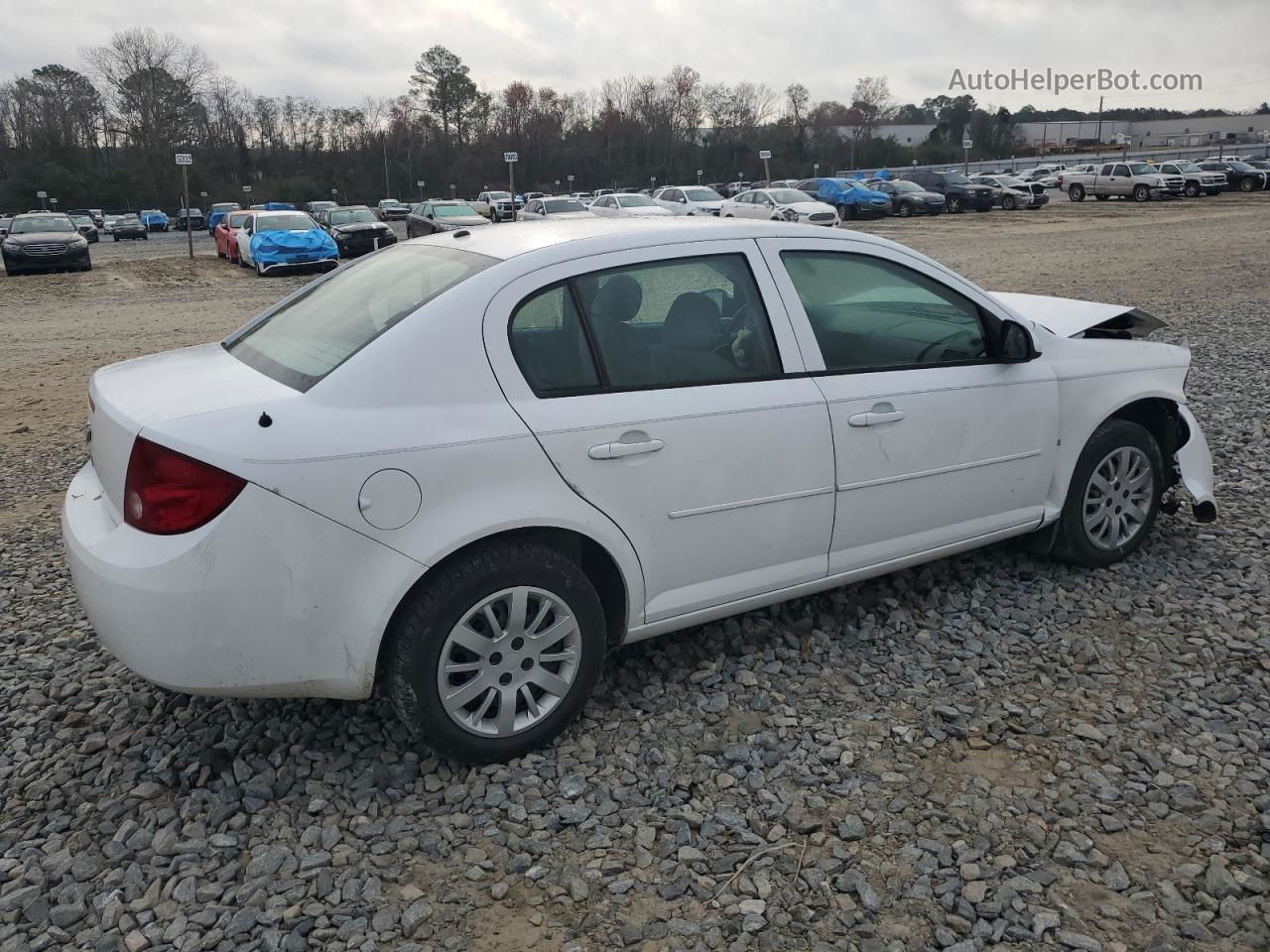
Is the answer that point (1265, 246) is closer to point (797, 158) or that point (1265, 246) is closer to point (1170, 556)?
point (1170, 556)

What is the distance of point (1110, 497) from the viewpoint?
4.53 m

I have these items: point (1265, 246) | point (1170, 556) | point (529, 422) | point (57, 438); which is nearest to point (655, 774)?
point (529, 422)

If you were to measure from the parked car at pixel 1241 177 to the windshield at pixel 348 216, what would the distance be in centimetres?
3663

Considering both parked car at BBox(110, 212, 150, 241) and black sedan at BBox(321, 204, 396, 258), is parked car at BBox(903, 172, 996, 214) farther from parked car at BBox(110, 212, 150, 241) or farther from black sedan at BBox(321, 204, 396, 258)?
parked car at BBox(110, 212, 150, 241)

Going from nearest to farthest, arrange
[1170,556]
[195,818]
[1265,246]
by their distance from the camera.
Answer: [195,818] < [1170,556] < [1265,246]

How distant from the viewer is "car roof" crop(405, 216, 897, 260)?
3.40 metres

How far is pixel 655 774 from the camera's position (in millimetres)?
3174

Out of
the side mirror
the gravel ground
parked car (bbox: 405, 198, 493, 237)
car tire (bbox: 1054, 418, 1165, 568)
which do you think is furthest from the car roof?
parked car (bbox: 405, 198, 493, 237)

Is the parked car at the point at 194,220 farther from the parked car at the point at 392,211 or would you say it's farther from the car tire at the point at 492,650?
the car tire at the point at 492,650

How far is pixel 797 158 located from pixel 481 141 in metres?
32.2

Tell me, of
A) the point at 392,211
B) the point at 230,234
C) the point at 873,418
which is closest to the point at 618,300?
the point at 873,418

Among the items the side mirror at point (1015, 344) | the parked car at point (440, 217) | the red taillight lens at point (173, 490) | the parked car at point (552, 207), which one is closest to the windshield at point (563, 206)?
the parked car at point (552, 207)

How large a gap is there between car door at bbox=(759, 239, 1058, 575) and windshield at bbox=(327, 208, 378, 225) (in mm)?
27008

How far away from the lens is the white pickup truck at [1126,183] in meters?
41.3
